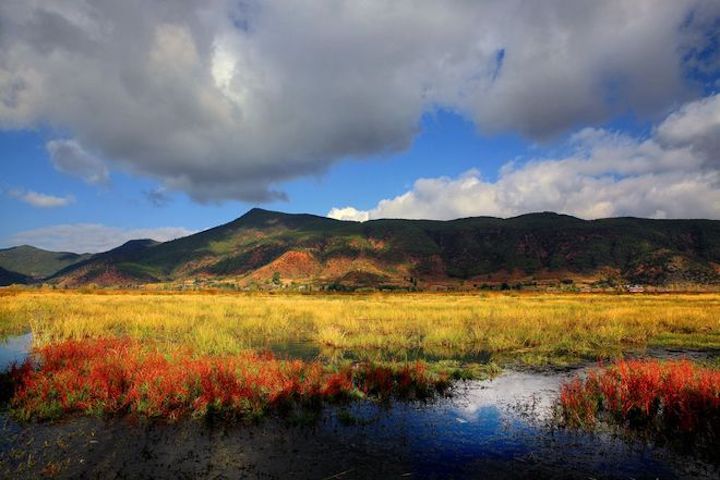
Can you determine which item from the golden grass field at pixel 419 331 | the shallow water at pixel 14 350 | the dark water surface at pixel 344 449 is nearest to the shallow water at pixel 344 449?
the dark water surface at pixel 344 449

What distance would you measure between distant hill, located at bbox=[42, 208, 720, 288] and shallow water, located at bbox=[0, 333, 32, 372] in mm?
89593

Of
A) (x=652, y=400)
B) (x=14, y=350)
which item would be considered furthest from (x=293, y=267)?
(x=652, y=400)

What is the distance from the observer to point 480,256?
15288 centimetres

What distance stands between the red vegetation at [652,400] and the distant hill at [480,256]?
319ft

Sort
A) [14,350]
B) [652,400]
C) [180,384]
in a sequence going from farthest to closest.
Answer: [14,350] < [180,384] < [652,400]

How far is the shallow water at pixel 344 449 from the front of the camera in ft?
24.7

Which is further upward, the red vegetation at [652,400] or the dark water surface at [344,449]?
the red vegetation at [652,400]

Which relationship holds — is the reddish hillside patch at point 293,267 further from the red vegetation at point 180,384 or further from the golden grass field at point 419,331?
the red vegetation at point 180,384

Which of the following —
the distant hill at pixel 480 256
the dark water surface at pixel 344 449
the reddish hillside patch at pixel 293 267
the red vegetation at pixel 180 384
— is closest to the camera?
the dark water surface at pixel 344 449

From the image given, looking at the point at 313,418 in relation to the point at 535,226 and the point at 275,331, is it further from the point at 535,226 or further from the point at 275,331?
the point at 535,226

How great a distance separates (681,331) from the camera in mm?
24359

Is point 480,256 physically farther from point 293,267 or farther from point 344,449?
point 344,449

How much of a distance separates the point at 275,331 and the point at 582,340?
15.6m

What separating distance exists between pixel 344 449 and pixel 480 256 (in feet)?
494
